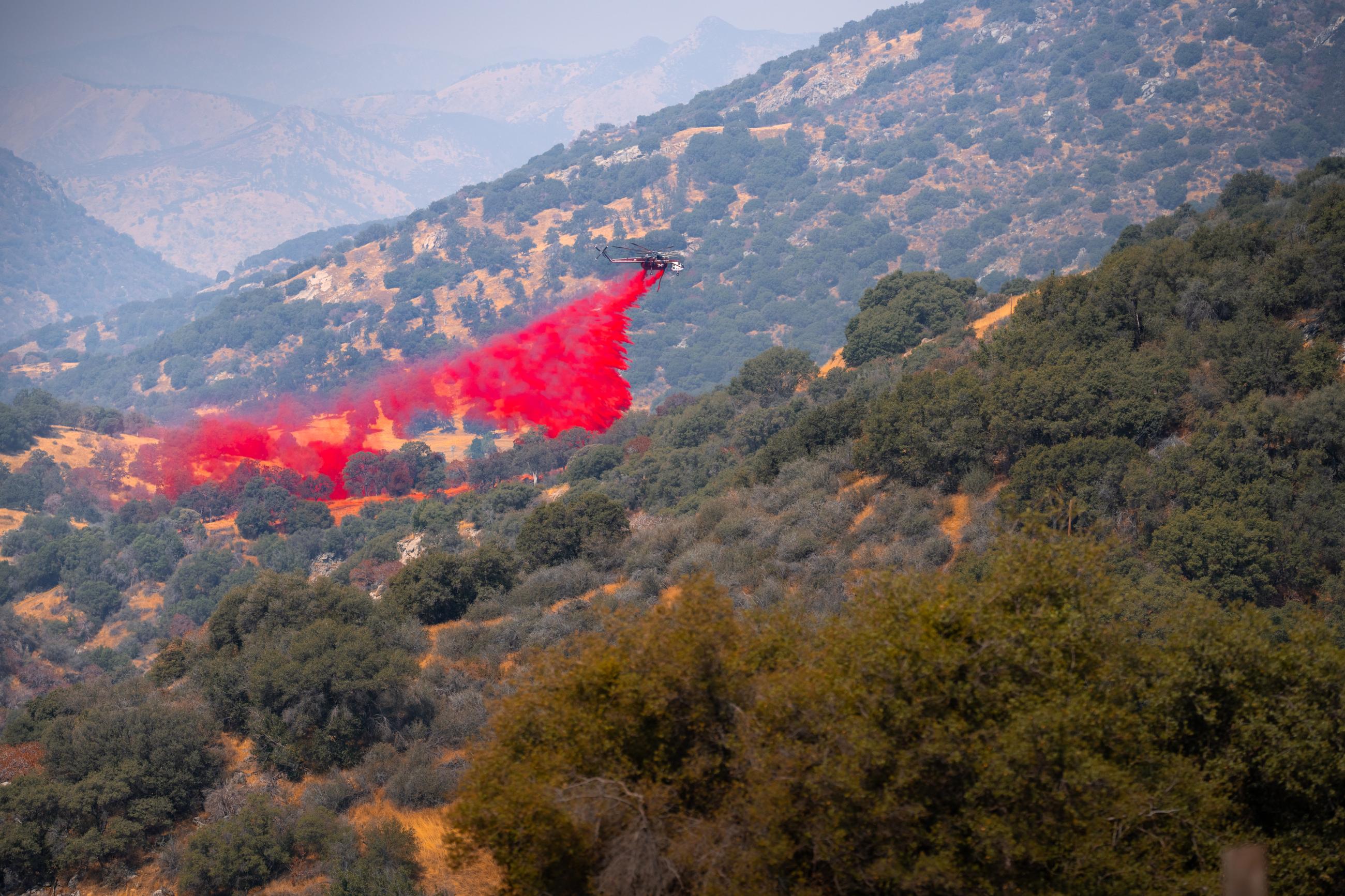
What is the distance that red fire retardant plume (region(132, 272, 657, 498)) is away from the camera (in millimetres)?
86438

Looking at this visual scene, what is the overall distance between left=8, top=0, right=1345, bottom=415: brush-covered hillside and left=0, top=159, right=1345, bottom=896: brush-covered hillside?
288ft

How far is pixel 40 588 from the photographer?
74812 millimetres

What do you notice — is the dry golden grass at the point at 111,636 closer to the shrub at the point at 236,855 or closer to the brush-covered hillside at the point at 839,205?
the shrub at the point at 236,855

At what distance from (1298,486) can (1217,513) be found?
2.93 metres

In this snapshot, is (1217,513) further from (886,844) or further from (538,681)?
(538,681)

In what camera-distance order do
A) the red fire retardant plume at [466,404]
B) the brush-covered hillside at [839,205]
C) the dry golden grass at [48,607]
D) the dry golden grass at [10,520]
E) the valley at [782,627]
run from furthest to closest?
the brush-covered hillside at [839,205], the red fire retardant plume at [466,404], the dry golden grass at [10,520], the dry golden grass at [48,607], the valley at [782,627]

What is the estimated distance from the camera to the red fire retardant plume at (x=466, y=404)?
8644cm

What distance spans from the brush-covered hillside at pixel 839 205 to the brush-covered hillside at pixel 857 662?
87927mm

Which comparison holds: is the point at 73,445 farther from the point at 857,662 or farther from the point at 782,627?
the point at 857,662

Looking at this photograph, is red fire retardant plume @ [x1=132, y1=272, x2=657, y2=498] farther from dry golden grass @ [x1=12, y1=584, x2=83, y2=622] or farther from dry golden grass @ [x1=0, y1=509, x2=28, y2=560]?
dry golden grass @ [x1=12, y1=584, x2=83, y2=622]

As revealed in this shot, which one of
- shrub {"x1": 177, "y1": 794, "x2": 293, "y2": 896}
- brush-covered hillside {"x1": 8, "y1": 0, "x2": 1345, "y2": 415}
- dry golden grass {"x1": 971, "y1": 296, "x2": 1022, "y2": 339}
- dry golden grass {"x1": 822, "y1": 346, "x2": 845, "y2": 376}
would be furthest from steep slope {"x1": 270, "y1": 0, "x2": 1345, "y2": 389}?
shrub {"x1": 177, "y1": 794, "x2": 293, "y2": 896}

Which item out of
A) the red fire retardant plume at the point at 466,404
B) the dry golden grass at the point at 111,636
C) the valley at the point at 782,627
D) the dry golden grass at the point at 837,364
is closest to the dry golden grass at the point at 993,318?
the valley at the point at 782,627

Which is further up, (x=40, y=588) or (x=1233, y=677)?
(x=1233, y=677)

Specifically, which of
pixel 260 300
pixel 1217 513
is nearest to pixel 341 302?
pixel 260 300
